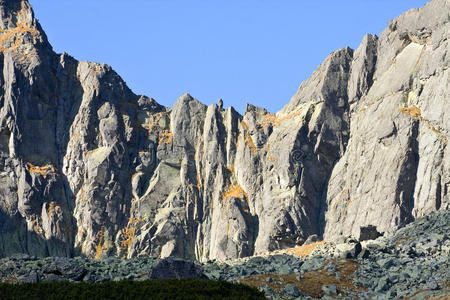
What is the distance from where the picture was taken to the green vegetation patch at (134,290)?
56.7 m

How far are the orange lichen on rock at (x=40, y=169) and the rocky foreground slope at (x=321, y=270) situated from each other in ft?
147

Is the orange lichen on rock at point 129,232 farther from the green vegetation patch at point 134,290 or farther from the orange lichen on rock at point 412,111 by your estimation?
the green vegetation patch at point 134,290

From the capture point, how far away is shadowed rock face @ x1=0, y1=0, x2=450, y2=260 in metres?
106

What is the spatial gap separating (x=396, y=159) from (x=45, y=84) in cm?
4568

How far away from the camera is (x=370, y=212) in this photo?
104 metres

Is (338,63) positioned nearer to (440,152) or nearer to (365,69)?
(365,69)

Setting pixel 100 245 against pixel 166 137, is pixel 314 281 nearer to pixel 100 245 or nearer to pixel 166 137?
pixel 100 245

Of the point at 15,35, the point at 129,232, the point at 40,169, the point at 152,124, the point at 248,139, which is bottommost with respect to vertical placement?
the point at 129,232

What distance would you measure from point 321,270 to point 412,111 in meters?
40.7

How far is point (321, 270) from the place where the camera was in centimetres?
6862

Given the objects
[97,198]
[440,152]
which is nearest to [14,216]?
[97,198]

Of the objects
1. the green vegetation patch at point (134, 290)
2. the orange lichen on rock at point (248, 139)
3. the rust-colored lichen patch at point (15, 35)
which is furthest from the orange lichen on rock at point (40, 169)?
the green vegetation patch at point (134, 290)

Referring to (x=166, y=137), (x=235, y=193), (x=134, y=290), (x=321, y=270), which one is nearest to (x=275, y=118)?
(x=235, y=193)

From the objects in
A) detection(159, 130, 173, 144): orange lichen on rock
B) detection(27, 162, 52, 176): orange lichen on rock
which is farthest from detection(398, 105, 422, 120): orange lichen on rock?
detection(27, 162, 52, 176): orange lichen on rock
